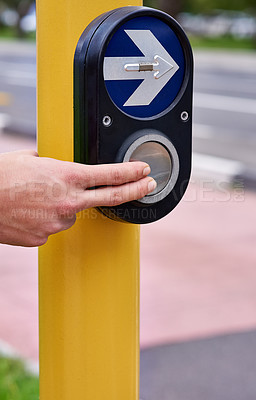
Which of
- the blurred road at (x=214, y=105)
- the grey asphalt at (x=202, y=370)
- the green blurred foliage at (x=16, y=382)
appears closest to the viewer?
the green blurred foliage at (x=16, y=382)

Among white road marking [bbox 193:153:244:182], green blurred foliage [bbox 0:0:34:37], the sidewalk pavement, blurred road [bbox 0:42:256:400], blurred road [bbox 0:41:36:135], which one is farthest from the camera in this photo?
green blurred foliage [bbox 0:0:34:37]

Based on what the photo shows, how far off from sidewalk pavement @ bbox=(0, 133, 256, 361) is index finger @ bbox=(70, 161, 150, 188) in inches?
83.1

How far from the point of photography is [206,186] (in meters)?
5.93

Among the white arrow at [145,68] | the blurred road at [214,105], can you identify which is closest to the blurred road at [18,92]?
the blurred road at [214,105]

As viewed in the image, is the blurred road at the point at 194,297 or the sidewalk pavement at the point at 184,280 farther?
the sidewalk pavement at the point at 184,280

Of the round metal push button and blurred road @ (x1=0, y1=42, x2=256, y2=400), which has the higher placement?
the round metal push button

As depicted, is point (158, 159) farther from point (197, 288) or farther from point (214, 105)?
point (214, 105)

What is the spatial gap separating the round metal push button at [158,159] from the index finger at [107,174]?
0.17 ft

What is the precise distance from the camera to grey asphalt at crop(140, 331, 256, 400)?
9.68ft

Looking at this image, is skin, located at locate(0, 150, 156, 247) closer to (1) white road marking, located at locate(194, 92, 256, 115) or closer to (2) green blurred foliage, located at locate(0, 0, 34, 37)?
(1) white road marking, located at locate(194, 92, 256, 115)

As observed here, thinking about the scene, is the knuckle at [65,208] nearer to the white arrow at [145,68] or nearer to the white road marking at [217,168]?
the white arrow at [145,68]

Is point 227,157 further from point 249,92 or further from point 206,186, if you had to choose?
point 249,92

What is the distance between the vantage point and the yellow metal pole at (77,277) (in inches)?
54.5

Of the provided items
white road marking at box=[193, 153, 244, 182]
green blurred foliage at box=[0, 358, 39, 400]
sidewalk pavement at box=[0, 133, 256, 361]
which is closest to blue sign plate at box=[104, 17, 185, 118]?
green blurred foliage at box=[0, 358, 39, 400]
